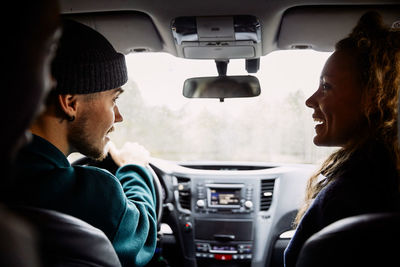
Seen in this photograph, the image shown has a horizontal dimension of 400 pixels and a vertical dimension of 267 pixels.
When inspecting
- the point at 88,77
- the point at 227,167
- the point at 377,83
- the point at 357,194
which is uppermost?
the point at 88,77

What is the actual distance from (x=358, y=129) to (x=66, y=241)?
4.91 feet

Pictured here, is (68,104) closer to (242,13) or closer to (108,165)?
(242,13)

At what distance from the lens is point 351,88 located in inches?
79.5

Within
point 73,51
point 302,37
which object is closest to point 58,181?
point 73,51

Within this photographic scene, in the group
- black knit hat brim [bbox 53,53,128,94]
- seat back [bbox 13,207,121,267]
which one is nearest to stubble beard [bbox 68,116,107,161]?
black knit hat brim [bbox 53,53,128,94]

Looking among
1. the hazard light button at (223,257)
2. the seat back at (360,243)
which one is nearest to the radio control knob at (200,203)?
the hazard light button at (223,257)

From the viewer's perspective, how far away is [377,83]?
193cm

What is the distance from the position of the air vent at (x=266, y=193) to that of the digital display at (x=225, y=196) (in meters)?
0.24

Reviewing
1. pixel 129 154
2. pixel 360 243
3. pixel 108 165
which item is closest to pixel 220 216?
pixel 108 165

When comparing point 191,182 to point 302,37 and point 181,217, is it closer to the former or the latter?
point 181,217

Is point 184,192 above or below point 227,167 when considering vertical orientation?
below

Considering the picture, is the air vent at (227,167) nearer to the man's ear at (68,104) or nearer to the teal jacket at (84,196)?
the teal jacket at (84,196)

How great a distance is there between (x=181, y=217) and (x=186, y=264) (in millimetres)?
547

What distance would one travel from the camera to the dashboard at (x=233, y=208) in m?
3.96
